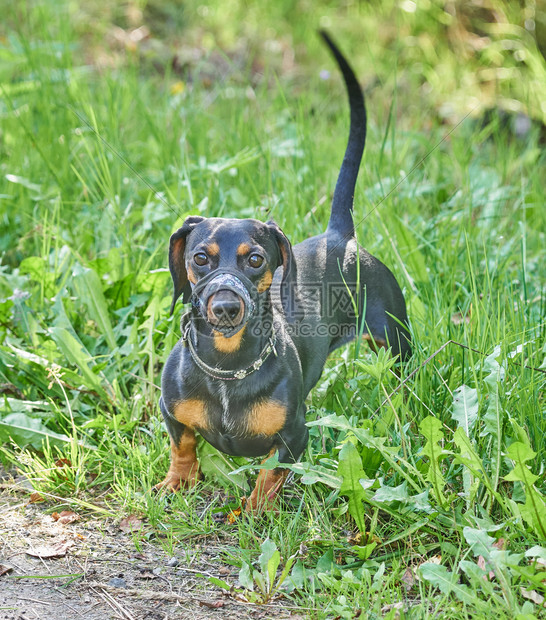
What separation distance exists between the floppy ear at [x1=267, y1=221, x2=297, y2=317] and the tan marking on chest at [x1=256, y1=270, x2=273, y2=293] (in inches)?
3.8

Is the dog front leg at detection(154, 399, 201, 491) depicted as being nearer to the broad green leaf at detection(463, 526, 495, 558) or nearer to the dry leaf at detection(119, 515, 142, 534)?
the dry leaf at detection(119, 515, 142, 534)

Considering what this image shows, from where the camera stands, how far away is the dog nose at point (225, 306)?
2000 millimetres

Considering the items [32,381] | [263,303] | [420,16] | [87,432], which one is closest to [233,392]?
[263,303]

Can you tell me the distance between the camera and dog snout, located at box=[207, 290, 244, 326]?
2002mm

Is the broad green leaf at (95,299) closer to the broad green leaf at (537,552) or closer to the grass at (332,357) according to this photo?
the grass at (332,357)

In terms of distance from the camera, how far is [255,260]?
224cm

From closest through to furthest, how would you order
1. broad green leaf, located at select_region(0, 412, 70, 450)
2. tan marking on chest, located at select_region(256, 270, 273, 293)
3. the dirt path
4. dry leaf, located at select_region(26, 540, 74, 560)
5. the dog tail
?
1. the dirt path
2. dry leaf, located at select_region(26, 540, 74, 560)
3. tan marking on chest, located at select_region(256, 270, 273, 293)
4. broad green leaf, located at select_region(0, 412, 70, 450)
5. the dog tail

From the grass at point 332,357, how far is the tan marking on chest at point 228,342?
1.31 feet

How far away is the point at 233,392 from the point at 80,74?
128 inches

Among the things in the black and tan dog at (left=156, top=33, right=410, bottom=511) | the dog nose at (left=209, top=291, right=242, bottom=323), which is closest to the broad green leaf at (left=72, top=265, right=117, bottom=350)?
the black and tan dog at (left=156, top=33, right=410, bottom=511)

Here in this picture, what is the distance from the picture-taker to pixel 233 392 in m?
2.31

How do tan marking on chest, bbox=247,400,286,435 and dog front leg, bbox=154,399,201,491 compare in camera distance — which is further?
dog front leg, bbox=154,399,201,491

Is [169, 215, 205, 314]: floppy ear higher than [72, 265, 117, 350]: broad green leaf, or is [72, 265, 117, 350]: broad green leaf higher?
[169, 215, 205, 314]: floppy ear

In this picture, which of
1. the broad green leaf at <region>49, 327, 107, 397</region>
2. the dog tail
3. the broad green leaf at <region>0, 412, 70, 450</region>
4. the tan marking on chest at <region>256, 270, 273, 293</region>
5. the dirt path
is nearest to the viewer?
the dirt path
